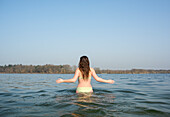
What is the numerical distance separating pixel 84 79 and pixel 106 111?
2465mm

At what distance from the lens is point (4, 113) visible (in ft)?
13.0

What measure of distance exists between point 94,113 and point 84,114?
26cm

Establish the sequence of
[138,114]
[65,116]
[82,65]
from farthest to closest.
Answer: [82,65] < [138,114] < [65,116]

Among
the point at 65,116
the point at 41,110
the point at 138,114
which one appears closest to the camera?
the point at 65,116

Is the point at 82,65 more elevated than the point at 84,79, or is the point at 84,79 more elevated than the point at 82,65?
the point at 82,65

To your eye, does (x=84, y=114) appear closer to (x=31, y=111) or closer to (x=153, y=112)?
(x=31, y=111)

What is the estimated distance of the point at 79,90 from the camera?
6.34 metres

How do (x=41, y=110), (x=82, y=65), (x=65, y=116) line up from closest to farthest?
(x=65, y=116)
(x=41, y=110)
(x=82, y=65)

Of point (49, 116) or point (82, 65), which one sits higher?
point (82, 65)

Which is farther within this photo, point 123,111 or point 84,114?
point 123,111

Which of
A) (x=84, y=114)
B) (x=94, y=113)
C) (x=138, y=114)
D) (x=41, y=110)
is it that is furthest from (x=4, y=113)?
(x=138, y=114)

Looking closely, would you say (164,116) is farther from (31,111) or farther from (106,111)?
(31,111)

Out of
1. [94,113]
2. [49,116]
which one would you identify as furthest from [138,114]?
[49,116]

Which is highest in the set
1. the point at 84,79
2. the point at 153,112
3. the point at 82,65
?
the point at 82,65
